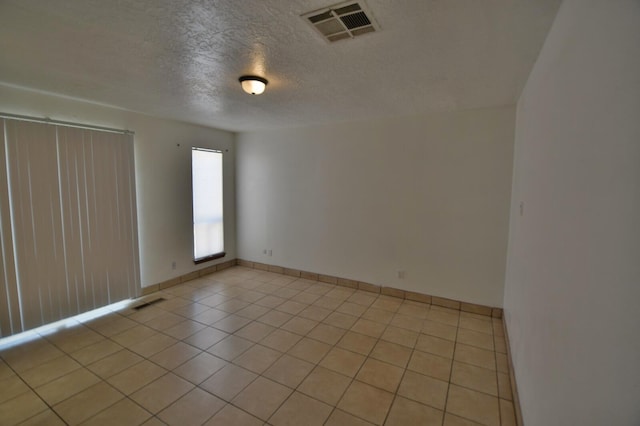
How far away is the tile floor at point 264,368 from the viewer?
1.94m

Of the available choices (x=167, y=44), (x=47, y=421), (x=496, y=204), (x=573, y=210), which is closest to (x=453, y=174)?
(x=496, y=204)

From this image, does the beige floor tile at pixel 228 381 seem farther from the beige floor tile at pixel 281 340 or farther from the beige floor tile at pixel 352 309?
the beige floor tile at pixel 352 309

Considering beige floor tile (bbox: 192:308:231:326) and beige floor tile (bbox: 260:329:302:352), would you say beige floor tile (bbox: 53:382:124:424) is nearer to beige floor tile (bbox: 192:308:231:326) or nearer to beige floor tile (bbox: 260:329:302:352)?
beige floor tile (bbox: 192:308:231:326)

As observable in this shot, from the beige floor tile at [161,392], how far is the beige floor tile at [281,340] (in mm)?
779

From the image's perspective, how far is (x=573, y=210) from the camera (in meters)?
1.09

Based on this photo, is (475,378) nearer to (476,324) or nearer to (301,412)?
(476,324)

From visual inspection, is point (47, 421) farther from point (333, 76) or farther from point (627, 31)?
point (627, 31)

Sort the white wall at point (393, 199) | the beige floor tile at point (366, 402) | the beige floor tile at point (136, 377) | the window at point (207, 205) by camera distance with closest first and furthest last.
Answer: the beige floor tile at point (366, 402) < the beige floor tile at point (136, 377) < the white wall at point (393, 199) < the window at point (207, 205)

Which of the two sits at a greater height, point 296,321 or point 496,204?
point 496,204

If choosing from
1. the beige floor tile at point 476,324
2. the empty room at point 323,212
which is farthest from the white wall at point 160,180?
the beige floor tile at point 476,324

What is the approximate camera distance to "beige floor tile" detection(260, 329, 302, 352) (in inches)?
108

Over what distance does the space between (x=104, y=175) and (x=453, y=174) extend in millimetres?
4234

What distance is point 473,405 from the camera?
2020mm

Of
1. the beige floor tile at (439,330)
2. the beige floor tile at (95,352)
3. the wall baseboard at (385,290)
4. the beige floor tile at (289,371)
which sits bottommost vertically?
the beige floor tile at (289,371)
